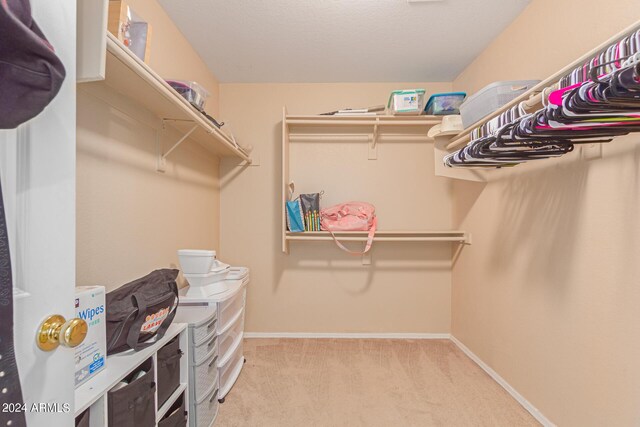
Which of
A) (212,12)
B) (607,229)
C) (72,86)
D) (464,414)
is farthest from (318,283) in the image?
(72,86)

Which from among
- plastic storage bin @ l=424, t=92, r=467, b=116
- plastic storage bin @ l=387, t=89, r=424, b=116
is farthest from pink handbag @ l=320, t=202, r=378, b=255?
plastic storage bin @ l=424, t=92, r=467, b=116

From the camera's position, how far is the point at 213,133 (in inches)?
73.7

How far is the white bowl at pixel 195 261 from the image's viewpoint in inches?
67.0

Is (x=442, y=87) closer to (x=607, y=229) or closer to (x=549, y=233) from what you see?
(x=549, y=233)

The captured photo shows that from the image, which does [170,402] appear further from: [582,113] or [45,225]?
[582,113]

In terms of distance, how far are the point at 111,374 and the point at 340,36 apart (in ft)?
7.45

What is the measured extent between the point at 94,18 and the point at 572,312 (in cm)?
219

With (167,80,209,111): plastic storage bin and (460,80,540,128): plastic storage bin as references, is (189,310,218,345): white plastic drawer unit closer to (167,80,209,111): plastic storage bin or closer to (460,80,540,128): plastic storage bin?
(167,80,209,111): plastic storage bin

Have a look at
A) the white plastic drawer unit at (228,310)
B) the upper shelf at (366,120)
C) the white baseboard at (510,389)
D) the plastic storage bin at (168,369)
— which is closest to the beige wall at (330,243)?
the upper shelf at (366,120)

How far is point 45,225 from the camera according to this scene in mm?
497

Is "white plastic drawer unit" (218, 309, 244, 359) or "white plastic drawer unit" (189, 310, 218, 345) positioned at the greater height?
"white plastic drawer unit" (189, 310, 218, 345)

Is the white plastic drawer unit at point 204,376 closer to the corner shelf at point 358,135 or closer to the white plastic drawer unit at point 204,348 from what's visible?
the white plastic drawer unit at point 204,348

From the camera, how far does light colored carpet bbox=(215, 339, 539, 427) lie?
5.54 feet

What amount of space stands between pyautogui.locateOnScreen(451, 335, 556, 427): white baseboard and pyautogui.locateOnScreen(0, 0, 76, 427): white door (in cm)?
212
